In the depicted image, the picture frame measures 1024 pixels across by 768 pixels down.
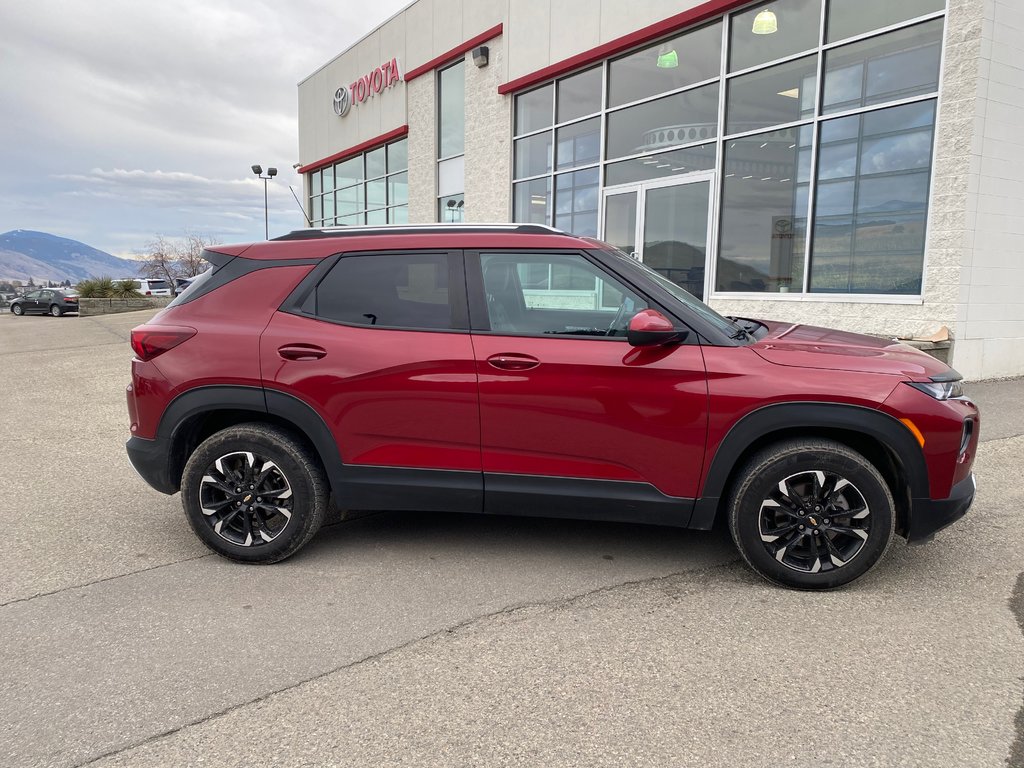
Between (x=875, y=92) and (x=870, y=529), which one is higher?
(x=875, y=92)

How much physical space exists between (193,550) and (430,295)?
200 centimetres

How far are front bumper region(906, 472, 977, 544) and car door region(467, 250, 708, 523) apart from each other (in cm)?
101

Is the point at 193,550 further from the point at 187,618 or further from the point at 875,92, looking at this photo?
the point at 875,92

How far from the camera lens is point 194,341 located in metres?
3.64

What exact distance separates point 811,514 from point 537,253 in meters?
1.84

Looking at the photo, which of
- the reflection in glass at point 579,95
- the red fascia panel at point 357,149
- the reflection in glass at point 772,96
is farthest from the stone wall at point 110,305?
the reflection in glass at point 772,96

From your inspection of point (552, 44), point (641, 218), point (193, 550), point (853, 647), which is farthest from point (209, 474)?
point (552, 44)

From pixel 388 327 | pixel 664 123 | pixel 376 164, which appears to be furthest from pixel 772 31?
pixel 376 164

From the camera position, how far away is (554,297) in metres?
3.57

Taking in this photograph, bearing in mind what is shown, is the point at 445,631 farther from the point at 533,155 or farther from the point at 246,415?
the point at 533,155

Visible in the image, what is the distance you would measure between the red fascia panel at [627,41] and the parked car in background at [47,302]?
2741 centimetres

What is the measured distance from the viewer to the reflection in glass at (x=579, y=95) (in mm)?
13340

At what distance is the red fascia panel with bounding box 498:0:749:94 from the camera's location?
35.2 ft

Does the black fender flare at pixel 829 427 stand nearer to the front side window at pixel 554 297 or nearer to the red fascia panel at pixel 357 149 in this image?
the front side window at pixel 554 297
